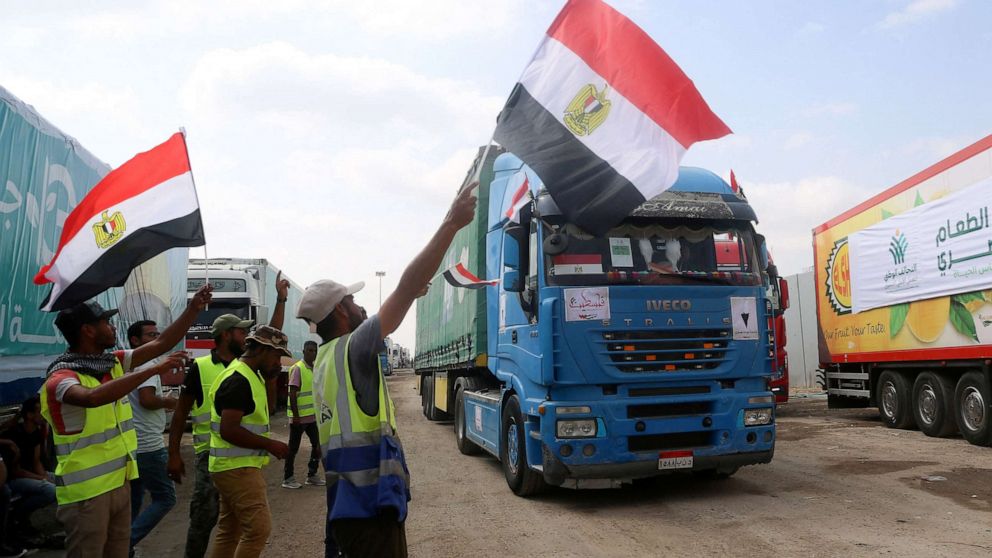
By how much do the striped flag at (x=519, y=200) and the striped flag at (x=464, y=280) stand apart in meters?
1.06

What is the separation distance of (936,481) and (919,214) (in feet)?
15.9

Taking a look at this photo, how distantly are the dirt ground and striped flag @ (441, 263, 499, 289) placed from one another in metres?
2.37

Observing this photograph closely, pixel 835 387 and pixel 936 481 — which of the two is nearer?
pixel 936 481

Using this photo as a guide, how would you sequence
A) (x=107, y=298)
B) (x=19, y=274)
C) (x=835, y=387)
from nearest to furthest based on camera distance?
(x=19, y=274) → (x=107, y=298) → (x=835, y=387)

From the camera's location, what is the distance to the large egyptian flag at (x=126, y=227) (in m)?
4.78

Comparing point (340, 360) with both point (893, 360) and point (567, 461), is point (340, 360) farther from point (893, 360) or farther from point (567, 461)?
point (893, 360)

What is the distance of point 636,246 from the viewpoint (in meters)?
7.08

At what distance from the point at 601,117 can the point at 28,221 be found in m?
4.97

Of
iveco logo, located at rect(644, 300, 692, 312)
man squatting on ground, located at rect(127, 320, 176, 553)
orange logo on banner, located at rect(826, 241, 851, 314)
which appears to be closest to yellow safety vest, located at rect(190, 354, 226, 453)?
man squatting on ground, located at rect(127, 320, 176, 553)

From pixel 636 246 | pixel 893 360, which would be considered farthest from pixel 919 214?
pixel 636 246

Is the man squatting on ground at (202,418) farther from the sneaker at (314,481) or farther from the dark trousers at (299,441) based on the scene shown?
the sneaker at (314,481)

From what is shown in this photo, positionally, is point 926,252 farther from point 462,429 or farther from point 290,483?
point 290,483

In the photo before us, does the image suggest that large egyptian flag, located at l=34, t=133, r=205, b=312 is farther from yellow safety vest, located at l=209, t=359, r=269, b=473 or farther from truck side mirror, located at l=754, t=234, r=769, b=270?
truck side mirror, located at l=754, t=234, r=769, b=270

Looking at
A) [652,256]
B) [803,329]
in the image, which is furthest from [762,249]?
[803,329]
